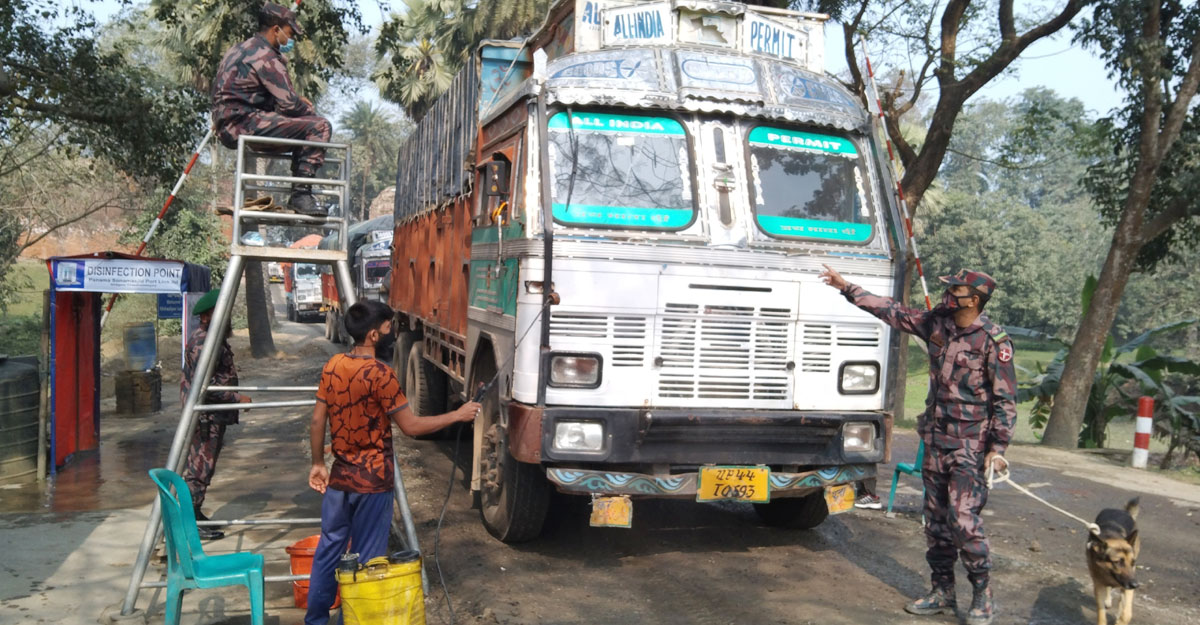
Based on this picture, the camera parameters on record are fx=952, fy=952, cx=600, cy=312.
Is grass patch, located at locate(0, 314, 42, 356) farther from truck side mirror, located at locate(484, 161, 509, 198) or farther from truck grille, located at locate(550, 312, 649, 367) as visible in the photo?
truck grille, located at locate(550, 312, 649, 367)

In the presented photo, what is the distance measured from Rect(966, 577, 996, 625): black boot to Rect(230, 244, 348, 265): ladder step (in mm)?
3893

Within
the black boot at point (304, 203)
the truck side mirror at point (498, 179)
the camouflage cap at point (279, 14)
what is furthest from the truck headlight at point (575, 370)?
the camouflage cap at point (279, 14)

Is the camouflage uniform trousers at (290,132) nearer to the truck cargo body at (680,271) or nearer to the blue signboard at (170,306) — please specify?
the truck cargo body at (680,271)

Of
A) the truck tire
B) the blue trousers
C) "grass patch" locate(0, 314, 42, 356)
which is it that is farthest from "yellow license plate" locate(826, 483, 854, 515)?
"grass patch" locate(0, 314, 42, 356)

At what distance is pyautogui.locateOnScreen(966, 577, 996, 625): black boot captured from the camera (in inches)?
197

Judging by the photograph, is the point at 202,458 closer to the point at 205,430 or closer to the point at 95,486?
the point at 205,430

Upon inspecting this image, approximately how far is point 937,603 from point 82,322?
7796mm

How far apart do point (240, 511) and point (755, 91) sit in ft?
15.6

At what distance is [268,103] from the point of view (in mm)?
5922

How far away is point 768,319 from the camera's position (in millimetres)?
5688

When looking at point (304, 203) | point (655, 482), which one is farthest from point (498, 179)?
point (655, 482)

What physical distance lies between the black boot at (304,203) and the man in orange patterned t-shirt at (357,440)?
165 centimetres

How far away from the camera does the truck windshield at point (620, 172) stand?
5.63 meters

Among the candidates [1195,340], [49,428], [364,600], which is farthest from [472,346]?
[1195,340]
